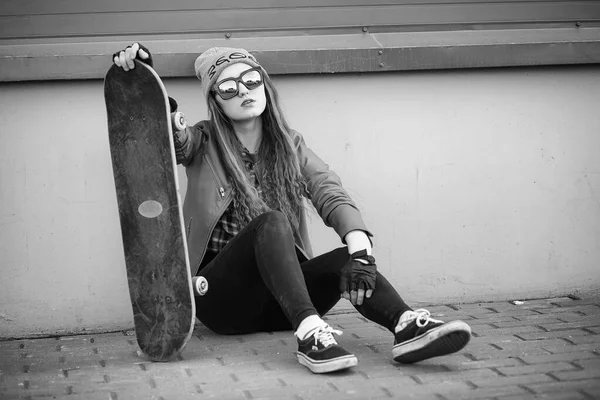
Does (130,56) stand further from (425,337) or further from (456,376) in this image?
(456,376)

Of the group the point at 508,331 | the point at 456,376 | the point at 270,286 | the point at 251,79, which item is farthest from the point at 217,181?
the point at 508,331

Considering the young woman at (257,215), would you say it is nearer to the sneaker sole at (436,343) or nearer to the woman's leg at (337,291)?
the woman's leg at (337,291)

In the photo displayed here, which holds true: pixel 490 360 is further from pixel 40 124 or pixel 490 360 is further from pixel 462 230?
pixel 40 124

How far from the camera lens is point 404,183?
16.0ft

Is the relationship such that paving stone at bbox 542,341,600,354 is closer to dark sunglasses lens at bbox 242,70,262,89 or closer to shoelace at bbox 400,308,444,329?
shoelace at bbox 400,308,444,329

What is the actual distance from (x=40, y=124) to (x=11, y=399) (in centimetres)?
147

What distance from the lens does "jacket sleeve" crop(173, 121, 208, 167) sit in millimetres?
4102

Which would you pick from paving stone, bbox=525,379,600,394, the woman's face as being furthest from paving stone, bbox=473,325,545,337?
the woman's face

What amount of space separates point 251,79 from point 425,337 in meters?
1.35

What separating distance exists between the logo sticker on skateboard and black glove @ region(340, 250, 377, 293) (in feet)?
2.57

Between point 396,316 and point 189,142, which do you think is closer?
point 396,316

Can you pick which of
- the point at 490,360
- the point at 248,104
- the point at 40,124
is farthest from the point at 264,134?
the point at 490,360

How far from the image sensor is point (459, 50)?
15.7 ft

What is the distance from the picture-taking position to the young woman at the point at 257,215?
391cm
